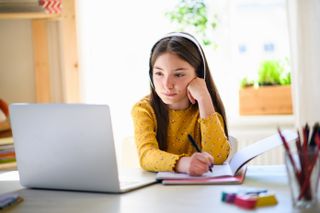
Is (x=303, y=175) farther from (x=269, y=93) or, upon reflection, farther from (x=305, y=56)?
(x=269, y=93)

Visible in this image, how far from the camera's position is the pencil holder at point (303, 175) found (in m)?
1.08

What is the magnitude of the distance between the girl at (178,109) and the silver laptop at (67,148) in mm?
266

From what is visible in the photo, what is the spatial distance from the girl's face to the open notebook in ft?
0.95

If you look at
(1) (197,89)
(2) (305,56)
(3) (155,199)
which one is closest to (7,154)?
(1) (197,89)

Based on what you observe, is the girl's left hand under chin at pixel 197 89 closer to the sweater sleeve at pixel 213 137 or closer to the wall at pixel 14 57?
the sweater sleeve at pixel 213 137

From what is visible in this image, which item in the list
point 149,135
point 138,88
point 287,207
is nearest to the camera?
point 287,207

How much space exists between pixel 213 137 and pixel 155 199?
0.49 meters

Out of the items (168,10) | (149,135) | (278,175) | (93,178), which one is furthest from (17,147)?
(168,10)

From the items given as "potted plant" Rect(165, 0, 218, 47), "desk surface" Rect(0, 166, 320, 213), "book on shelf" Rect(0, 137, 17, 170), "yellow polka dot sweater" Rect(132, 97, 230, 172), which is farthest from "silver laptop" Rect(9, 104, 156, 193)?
"potted plant" Rect(165, 0, 218, 47)

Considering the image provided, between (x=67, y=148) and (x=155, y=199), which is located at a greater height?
(x=67, y=148)

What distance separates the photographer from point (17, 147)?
142cm

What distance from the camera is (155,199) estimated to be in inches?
48.3

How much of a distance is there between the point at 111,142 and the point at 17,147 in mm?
294

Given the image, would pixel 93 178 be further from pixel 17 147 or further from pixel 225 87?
pixel 225 87
